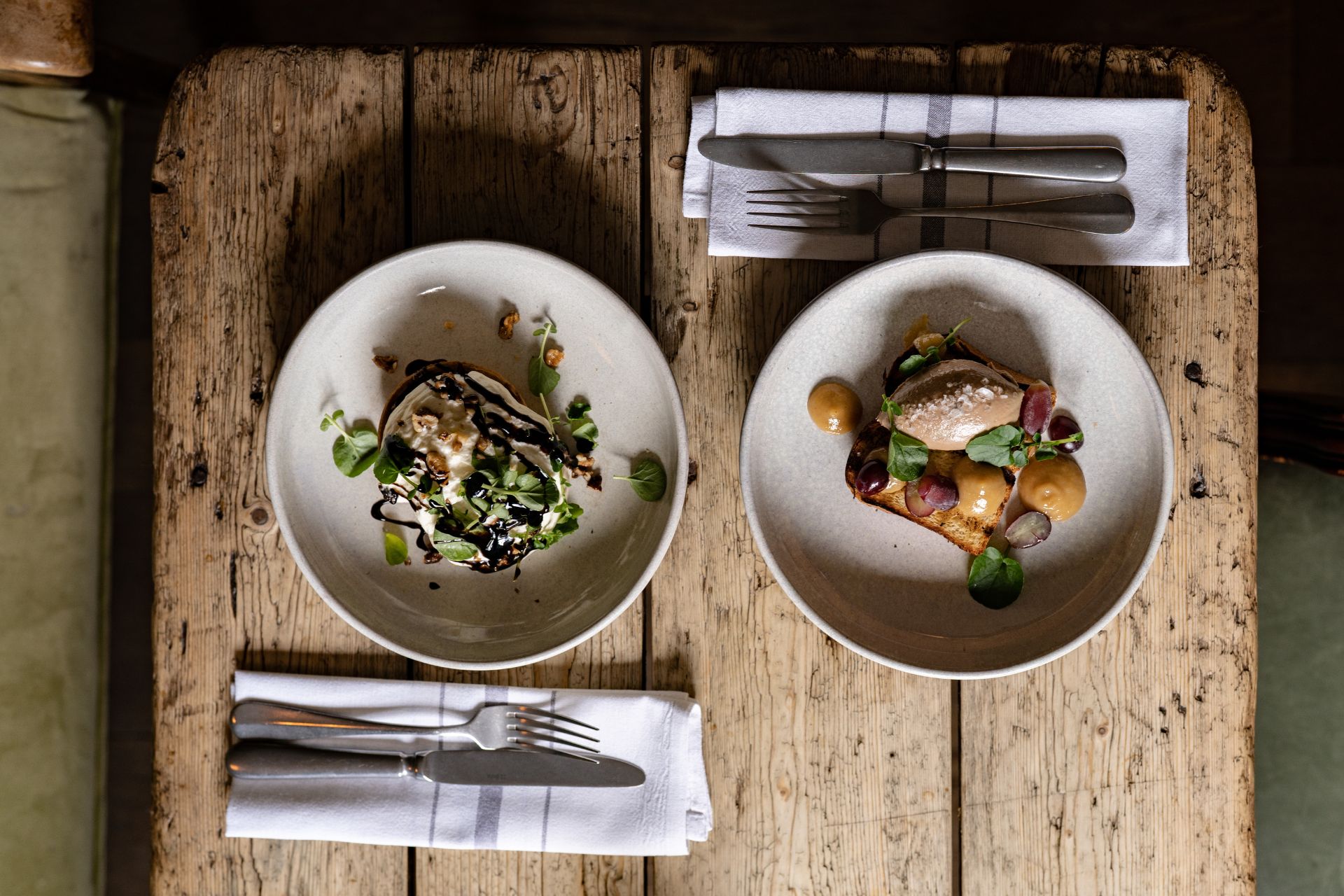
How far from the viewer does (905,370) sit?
3.93 feet

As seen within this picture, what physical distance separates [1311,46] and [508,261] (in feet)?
6.73

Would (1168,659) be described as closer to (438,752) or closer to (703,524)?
(703,524)

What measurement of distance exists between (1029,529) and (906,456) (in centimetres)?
23

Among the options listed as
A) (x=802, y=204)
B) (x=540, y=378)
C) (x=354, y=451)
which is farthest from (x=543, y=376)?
(x=802, y=204)

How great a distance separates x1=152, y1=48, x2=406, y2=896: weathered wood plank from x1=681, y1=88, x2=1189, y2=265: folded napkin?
1.68ft

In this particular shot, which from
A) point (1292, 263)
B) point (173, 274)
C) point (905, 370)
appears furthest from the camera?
point (1292, 263)

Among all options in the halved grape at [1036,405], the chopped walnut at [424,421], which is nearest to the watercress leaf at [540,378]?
the chopped walnut at [424,421]

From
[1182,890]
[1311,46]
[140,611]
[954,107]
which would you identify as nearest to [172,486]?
[140,611]

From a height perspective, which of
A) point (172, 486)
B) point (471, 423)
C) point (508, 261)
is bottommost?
point (172, 486)

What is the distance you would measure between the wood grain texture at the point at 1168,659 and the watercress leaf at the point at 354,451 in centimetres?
93

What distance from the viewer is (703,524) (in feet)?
4.23

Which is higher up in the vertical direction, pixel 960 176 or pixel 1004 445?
pixel 960 176

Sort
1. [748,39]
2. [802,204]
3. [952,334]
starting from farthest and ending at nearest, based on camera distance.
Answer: [748,39], [802,204], [952,334]

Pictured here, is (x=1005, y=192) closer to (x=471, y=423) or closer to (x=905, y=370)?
(x=905, y=370)
